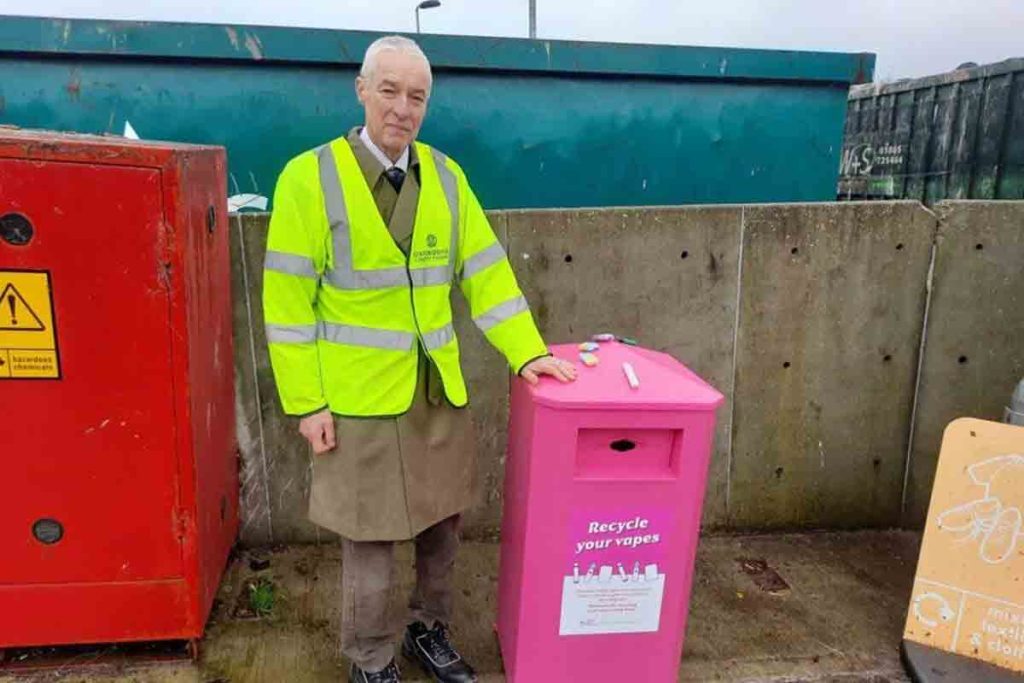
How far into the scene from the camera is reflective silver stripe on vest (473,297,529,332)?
2.40 m

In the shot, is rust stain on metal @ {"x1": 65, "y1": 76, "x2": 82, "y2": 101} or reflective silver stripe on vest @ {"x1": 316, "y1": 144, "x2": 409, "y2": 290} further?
rust stain on metal @ {"x1": 65, "y1": 76, "x2": 82, "y2": 101}

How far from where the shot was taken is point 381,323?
7.24 feet

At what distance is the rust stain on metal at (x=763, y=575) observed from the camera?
3.24 m

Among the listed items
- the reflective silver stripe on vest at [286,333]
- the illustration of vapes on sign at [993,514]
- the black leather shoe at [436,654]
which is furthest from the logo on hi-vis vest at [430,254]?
the illustration of vapes on sign at [993,514]

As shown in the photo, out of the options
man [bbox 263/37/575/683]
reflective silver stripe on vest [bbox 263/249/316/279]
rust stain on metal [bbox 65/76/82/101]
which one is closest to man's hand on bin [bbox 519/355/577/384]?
man [bbox 263/37/575/683]

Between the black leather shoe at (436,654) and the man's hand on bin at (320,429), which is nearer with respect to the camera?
the man's hand on bin at (320,429)

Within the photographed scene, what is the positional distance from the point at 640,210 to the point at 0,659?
9.20ft

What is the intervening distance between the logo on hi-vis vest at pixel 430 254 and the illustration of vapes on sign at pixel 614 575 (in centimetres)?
82

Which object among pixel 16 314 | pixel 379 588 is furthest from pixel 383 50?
pixel 379 588

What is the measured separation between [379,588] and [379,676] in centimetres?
31

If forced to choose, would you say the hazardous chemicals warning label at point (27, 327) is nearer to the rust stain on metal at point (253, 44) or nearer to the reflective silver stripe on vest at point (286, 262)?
the reflective silver stripe on vest at point (286, 262)

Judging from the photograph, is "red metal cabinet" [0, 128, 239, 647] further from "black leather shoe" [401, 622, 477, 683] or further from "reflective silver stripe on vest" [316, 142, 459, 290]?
"black leather shoe" [401, 622, 477, 683]

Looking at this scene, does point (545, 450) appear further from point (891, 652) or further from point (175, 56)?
point (175, 56)

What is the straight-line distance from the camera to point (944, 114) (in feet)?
26.5
